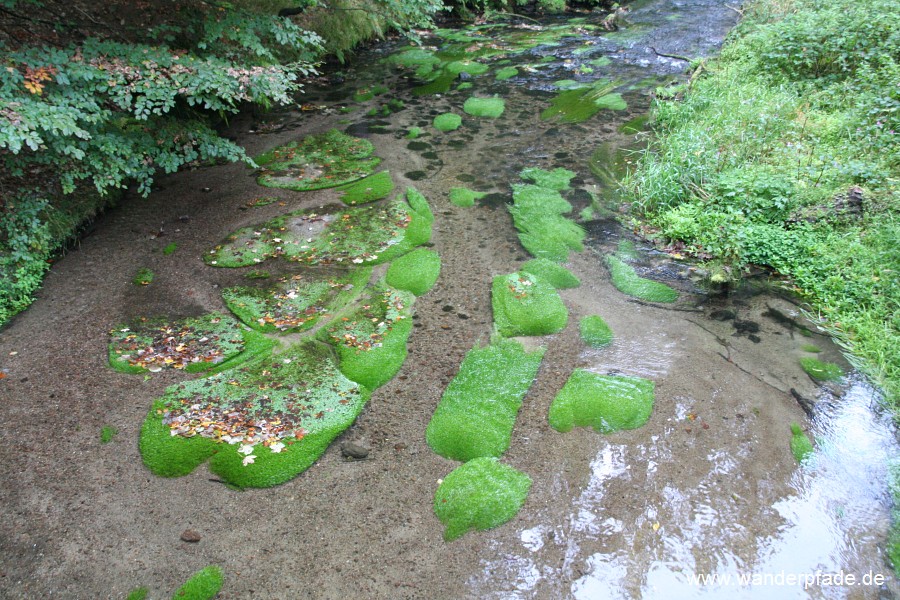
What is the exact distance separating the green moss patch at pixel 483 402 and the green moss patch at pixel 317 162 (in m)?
3.99

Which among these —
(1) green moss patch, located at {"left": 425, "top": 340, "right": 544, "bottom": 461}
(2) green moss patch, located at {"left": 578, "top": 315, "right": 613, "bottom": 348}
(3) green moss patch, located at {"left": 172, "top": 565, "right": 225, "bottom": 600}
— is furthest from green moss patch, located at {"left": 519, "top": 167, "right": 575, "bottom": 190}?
(3) green moss patch, located at {"left": 172, "top": 565, "right": 225, "bottom": 600}

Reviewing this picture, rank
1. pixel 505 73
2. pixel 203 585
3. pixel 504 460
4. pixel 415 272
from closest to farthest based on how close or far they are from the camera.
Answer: pixel 203 585
pixel 504 460
pixel 415 272
pixel 505 73

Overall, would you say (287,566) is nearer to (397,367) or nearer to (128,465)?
(128,465)

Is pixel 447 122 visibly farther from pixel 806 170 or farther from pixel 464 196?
pixel 806 170

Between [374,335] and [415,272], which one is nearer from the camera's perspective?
[374,335]

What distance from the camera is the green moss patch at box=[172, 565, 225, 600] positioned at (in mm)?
3021

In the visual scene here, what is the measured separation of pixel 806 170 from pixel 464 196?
412 centimetres

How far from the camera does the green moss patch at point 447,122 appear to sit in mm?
9148

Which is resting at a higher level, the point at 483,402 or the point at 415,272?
the point at 415,272

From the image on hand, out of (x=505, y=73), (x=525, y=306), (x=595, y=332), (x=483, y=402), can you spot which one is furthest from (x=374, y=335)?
(x=505, y=73)

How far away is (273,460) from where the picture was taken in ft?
12.3

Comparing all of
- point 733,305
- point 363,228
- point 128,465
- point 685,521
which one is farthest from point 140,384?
point 733,305

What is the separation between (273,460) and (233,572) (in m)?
0.78

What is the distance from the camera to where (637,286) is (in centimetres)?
554
